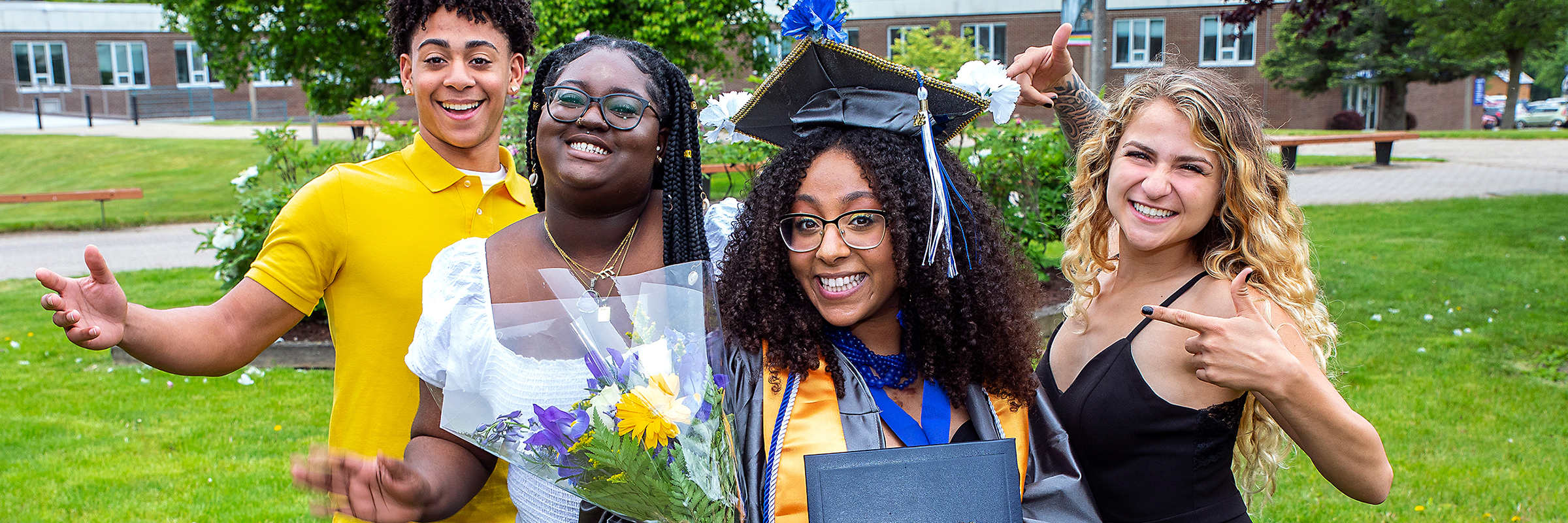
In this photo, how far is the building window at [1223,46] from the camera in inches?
1198

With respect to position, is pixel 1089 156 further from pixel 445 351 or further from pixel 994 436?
pixel 445 351

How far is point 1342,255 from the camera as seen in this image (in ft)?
31.4

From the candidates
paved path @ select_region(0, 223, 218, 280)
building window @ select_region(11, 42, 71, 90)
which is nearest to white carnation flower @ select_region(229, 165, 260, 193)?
paved path @ select_region(0, 223, 218, 280)

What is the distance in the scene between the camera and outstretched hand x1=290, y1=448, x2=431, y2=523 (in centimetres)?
157

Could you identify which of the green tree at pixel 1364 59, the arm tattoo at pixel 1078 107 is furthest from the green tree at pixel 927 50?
the arm tattoo at pixel 1078 107

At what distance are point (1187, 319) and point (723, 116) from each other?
1.02m

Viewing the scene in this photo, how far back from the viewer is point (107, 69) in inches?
1384

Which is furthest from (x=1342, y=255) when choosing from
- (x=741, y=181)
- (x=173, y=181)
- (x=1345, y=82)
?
(x=1345, y=82)

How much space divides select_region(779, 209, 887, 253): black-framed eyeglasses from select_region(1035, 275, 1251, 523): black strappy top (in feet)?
2.32

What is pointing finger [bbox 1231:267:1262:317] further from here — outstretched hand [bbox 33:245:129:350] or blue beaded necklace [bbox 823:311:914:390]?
outstretched hand [bbox 33:245:129:350]

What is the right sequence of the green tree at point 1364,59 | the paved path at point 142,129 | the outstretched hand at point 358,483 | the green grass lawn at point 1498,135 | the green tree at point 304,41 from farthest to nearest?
the green tree at point 1364,59 < the paved path at point 142,129 < the green grass lawn at point 1498,135 < the green tree at point 304,41 < the outstretched hand at point 358,483

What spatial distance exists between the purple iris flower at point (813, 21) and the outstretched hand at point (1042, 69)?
33.1 inches

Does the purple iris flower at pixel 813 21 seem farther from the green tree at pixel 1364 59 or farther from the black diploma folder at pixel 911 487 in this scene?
the green tree at pixel 1364 59

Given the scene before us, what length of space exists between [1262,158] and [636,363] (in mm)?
1498
